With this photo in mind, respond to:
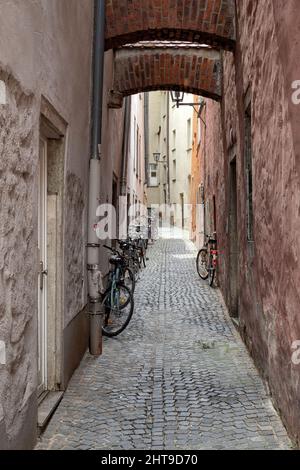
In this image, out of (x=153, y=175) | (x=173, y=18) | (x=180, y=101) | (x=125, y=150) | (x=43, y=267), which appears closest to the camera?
(x=43, y=267)

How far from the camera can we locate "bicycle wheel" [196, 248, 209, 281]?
12.3m

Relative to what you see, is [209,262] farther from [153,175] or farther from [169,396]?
[153,175]

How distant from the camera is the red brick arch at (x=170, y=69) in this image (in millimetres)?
8984

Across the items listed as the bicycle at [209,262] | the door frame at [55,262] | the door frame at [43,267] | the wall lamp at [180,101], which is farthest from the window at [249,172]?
the wall lamp at [180,101]

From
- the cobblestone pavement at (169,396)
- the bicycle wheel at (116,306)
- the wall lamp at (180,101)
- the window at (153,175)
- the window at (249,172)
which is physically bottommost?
the cobblestone pavement at (169,396)

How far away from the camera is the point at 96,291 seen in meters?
6.02

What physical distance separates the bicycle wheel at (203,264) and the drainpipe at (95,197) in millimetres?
6282

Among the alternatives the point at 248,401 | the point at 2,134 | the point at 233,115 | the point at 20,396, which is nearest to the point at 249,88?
the point at 233,115

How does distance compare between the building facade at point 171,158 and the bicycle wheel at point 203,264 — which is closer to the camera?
the bicycle wheel at point 203,264

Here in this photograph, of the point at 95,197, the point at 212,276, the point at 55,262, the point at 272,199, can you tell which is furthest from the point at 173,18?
the point at 212,276

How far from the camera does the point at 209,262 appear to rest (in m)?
11.9

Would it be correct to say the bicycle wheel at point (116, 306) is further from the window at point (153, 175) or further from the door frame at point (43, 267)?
the window at point (153, 175)

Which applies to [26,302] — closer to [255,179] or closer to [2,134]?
[2,134]

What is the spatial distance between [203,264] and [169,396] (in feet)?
26.6
